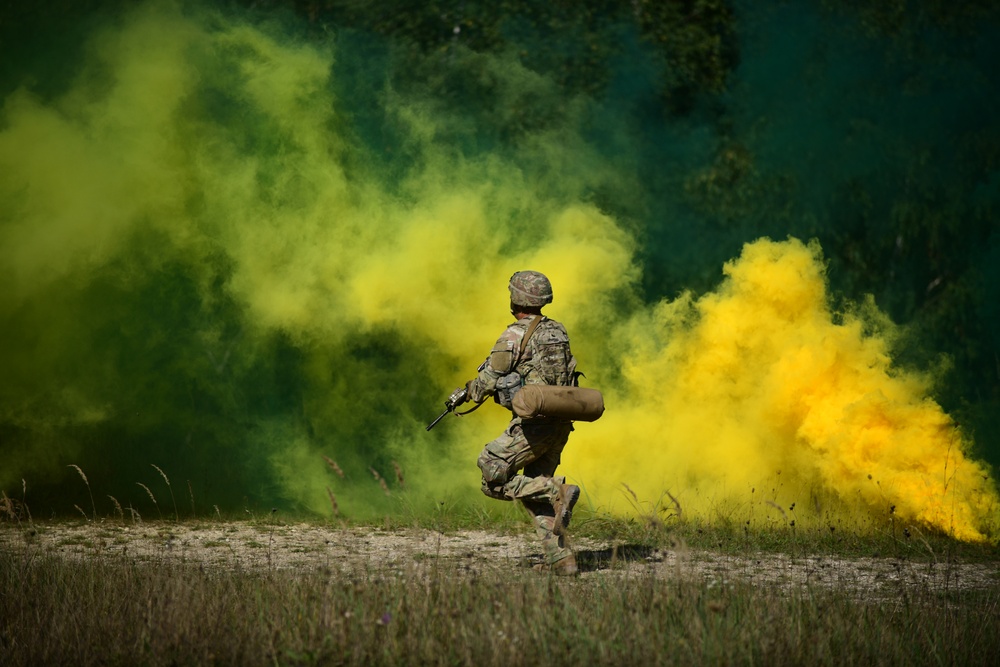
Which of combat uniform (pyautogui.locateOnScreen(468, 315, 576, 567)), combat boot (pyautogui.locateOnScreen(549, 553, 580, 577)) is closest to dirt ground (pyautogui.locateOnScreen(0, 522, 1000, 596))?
combat boot (pyautogui.locateOnScreen(549, 553, 580, 577))

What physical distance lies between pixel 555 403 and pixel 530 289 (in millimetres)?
835

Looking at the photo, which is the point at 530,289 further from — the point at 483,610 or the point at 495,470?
the point at 483,610

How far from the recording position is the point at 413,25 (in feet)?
45.7

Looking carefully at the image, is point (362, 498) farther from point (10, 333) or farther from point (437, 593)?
point (437, 593)

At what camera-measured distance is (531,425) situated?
785 cm

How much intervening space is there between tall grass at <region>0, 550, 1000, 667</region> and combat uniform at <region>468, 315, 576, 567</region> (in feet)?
2.98

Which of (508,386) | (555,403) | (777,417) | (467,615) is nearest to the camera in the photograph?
(467,615)

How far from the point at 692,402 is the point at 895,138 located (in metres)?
4.67

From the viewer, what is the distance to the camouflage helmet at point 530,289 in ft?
26.2

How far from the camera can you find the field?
573 cm

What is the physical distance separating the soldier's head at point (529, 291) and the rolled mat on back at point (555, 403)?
0.61 m

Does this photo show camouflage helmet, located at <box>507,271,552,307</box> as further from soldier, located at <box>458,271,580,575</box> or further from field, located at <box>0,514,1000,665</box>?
field, located at <box>0,514,1000,665</box>

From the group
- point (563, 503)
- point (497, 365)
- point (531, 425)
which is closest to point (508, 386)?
point (497, 365)

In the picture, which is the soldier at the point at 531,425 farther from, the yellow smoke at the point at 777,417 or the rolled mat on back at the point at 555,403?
the yellow smoke at the point at 777,417
